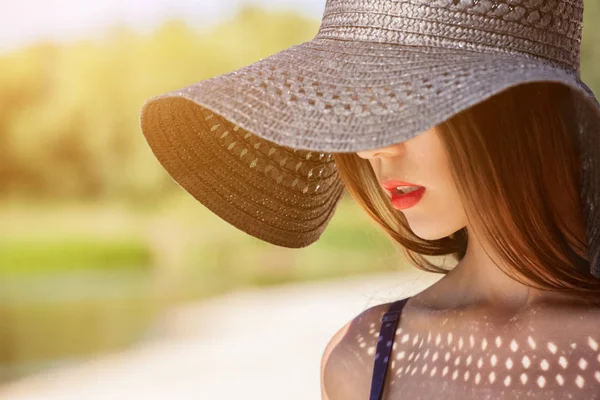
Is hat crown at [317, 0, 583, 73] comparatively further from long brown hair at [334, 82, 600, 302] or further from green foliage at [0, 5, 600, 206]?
green foliage at [0, 5, 600, 206]

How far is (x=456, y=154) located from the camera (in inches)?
25.3

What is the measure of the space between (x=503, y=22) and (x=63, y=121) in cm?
310

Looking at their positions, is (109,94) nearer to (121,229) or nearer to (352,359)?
(121,229)

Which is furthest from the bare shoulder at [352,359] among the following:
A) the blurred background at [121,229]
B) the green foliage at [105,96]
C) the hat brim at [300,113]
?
the green foliage at [105,96]

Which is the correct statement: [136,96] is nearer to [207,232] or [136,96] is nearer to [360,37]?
[207,232]

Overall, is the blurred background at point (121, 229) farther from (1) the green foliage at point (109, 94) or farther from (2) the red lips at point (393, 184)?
(2) the red lips at point (393, 184)

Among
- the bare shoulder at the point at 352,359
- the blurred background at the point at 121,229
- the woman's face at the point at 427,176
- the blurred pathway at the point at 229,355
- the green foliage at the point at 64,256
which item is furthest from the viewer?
the green foliage at the point at 64,256

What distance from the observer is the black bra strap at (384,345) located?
75 cm

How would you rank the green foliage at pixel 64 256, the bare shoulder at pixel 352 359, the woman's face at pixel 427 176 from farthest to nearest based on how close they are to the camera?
1. the green foliage at pixel 64 256
2. the bare shoulder at pixel 352 359
3. the woman's face at pixel 427 176

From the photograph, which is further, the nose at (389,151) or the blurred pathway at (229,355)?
the blurred pathway at (229,355)

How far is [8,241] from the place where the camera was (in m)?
3.34

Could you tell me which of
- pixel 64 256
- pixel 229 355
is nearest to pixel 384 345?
pixel 229 355

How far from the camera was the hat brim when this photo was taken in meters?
0.54

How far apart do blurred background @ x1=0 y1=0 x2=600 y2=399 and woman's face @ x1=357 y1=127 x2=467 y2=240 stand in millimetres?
2363
